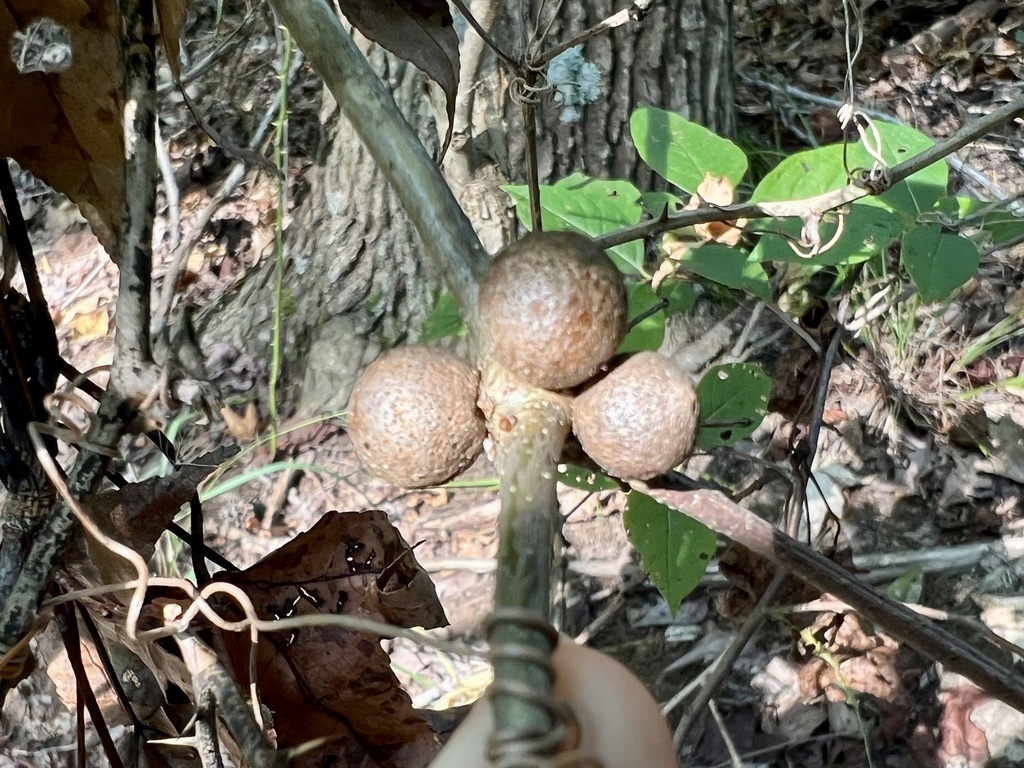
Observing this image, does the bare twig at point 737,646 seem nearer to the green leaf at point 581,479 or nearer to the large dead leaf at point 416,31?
the green leaf at point 581,479

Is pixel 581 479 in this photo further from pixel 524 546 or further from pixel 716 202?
pixel 524 546

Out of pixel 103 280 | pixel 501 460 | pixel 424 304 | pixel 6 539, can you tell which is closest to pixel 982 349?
pixel 424 304

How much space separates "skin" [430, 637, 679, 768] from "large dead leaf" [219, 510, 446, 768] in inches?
12.8

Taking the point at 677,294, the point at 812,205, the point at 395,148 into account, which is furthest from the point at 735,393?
the point at 395,148

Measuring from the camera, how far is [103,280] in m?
2.31

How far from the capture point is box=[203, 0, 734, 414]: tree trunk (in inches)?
72.5

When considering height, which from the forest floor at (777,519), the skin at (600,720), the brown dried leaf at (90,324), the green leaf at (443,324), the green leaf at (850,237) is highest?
the green leaf at (850,237)

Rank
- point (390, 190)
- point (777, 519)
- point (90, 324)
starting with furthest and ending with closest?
1. point (90, 324)
2. point (390, 190)
3. point (777, 519)

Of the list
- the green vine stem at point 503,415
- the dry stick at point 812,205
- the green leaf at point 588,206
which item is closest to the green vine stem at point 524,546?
the green vine stem at point 503,415

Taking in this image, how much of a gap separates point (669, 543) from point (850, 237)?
0.35m

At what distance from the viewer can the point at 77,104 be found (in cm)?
66

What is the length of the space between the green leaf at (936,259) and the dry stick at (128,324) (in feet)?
2.22

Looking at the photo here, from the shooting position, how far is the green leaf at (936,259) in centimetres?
83

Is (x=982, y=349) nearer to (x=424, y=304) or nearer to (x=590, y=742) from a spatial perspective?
(x=424, y=304)
